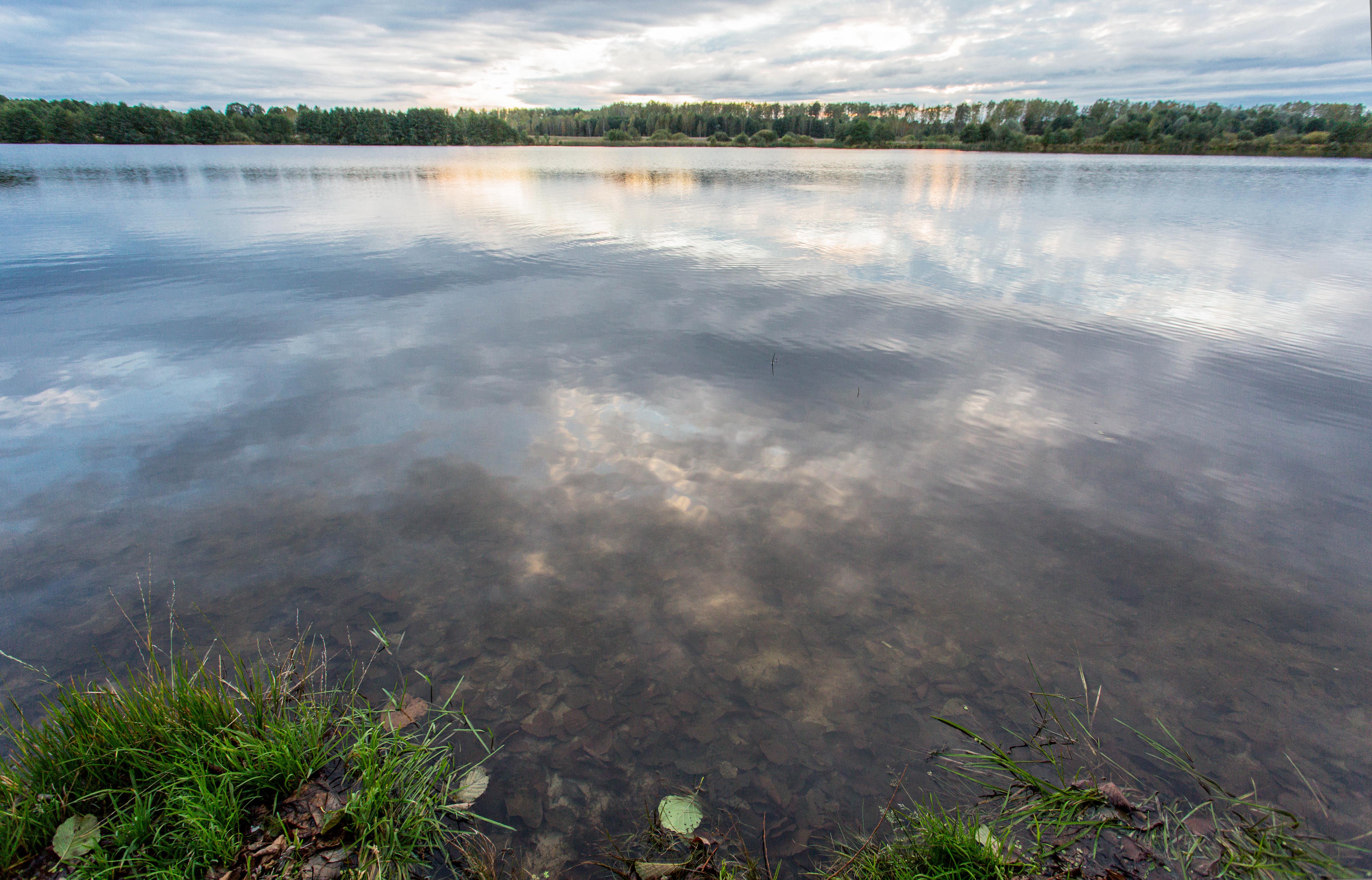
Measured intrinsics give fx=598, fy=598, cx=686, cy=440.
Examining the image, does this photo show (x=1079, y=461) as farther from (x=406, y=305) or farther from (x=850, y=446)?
(x=406, y=305)

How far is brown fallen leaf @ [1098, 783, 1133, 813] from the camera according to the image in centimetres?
308

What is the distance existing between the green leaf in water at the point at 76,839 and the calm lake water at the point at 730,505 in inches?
54.8

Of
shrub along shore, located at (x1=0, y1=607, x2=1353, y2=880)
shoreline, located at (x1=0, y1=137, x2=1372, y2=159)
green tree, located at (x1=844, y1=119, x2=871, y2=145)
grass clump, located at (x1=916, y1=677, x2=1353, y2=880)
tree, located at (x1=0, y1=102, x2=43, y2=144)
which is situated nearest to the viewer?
shrub along shore, located at (x1=0, y1=607, x2=1353, y2=880)

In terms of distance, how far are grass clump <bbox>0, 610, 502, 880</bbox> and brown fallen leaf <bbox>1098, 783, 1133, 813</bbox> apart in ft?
10.7

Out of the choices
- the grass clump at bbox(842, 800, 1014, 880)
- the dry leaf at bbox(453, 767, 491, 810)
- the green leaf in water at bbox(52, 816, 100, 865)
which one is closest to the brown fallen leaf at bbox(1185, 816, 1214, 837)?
the grass clump at bbox(842, 800, 1014, 880)

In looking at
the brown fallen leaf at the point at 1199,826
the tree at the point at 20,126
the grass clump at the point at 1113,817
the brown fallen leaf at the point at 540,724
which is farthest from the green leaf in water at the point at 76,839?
the tree at the point at 20,126

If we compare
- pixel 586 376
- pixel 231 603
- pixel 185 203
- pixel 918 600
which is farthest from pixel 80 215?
pixel 918 600

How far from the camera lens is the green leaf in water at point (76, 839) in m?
2.54

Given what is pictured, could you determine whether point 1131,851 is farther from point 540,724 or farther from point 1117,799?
point 540,724

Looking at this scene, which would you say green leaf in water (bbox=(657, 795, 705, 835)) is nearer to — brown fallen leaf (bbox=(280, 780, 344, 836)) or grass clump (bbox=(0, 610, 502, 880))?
grass clump (bbox=(0, 610, 502, 880))

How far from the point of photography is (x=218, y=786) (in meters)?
2.86

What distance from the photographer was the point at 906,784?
3.28 m

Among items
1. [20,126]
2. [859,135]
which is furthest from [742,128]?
[20,126]

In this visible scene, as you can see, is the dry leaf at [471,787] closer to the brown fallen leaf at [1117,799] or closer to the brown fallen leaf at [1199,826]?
the brown fallen leaf at [1117,799]
